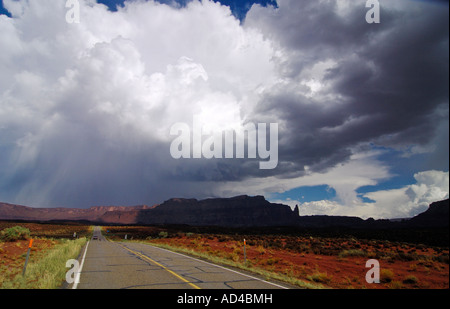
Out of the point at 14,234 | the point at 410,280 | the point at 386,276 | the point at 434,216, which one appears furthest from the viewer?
the point at 434,216

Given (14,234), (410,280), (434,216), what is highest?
(410,280)

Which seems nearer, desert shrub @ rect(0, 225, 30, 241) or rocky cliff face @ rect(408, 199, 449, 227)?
desert shrub @ rect(0, 225, 30, 241)

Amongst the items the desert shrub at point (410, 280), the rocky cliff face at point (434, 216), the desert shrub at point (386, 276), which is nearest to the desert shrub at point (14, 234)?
the desert shrub at point (386, 276)

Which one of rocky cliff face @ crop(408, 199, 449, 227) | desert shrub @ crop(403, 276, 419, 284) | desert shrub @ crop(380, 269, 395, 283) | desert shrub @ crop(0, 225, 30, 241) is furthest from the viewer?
rocky cliff face @ crop(408, 199, 449, 227)

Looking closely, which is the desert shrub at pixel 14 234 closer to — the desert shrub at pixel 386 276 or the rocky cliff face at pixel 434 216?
the desert shrub at pixel 386 276

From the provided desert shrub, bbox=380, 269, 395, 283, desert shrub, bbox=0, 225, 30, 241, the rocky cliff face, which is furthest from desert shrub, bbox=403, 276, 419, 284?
the rocky cliff face

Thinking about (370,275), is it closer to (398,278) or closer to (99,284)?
(398,278)

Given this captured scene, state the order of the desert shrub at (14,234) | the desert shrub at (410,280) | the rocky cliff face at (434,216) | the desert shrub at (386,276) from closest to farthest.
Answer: the desert shrub at (410,280) → the desert shrub at (386,276) → the desert shrub at (14,234) → the rocky cliff face at (434,216)

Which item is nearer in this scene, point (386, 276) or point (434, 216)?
point (386, 276)

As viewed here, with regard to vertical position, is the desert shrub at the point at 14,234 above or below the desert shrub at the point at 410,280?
below

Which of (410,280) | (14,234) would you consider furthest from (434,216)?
(14,234)

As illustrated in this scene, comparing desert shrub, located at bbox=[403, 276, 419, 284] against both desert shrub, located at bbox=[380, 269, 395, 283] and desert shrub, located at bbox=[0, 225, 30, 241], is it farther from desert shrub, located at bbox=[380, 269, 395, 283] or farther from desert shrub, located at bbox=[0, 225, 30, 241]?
desert shrub, located at bbox=[0, 225, 30, 241]

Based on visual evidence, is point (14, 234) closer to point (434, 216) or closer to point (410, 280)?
point (410, 280)

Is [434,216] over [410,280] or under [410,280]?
under
